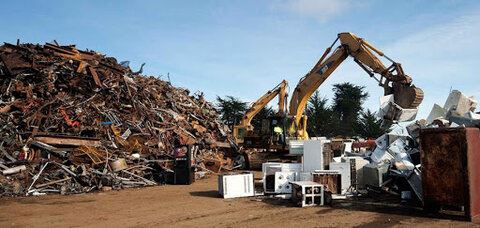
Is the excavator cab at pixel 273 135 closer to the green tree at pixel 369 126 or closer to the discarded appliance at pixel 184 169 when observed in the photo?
the discarded appliance at pixel 184 169

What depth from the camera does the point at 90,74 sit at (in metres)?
19.5

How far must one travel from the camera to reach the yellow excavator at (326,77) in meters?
14.5

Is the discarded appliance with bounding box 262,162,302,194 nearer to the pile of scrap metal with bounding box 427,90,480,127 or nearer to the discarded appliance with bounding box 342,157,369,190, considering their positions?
the discarded appliance with bounding box 342,157,369,190

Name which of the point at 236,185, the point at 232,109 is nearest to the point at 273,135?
the point at 236,185

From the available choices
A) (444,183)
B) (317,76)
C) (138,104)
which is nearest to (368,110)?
(317,76)

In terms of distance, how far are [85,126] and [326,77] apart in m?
10.2

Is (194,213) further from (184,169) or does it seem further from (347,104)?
(347,104)

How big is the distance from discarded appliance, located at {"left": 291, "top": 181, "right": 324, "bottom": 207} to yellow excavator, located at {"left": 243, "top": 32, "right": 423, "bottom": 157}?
590 centimetres

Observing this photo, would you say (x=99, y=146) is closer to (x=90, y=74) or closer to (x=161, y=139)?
(x=161, y=139)

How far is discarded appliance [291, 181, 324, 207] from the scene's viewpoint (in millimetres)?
9539

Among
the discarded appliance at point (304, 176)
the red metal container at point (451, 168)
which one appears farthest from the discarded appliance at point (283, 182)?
the red metal container at point (451, 168)

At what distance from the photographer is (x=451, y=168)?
8062 mm

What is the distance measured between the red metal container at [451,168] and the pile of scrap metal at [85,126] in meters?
9.15

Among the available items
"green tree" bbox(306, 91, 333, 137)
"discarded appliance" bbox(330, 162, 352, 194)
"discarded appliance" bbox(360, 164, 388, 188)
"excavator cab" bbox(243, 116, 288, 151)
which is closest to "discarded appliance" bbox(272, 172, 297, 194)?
"discarded appliance" bbox(330, 162, 352, 194)
